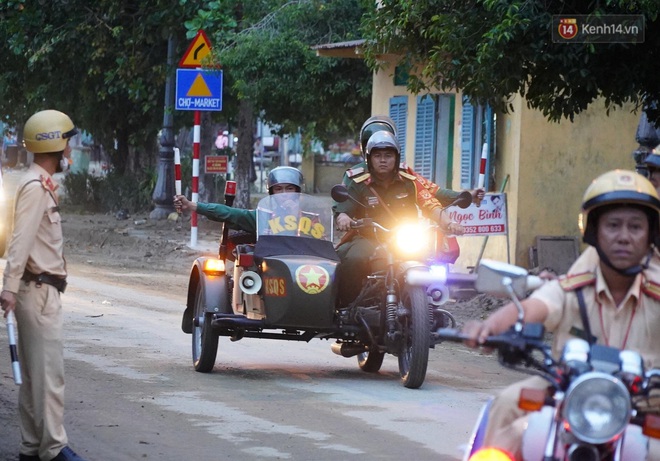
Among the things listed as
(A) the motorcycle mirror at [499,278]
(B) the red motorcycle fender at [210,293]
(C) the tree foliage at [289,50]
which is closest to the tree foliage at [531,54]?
(B) the red motorcycle fender at [210,293]

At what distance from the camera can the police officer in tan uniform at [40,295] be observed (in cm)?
664

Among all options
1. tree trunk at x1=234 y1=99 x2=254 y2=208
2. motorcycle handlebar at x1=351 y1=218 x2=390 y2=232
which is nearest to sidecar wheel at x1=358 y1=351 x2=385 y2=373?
motorcycle handlebar at x1=351 y1=218 x2=390 y2=232

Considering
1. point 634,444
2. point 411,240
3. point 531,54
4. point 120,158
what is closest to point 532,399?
point 634,444

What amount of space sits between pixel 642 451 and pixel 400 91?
57.9 feet

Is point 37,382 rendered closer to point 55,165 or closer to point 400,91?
point 55,165

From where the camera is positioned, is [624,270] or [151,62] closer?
[624,270]

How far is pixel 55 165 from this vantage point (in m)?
6.88

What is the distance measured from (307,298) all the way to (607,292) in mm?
5485

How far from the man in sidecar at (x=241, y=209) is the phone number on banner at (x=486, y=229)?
4.99 m

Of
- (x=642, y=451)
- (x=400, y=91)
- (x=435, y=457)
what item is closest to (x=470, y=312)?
(x=400, y=91)

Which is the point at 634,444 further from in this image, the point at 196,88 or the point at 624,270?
the point at 196,88

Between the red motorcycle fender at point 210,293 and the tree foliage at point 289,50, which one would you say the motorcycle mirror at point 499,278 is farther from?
the tree foliage at point 289,50

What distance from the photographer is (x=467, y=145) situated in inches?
753

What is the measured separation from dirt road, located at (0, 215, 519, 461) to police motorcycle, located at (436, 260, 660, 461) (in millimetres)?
3390
